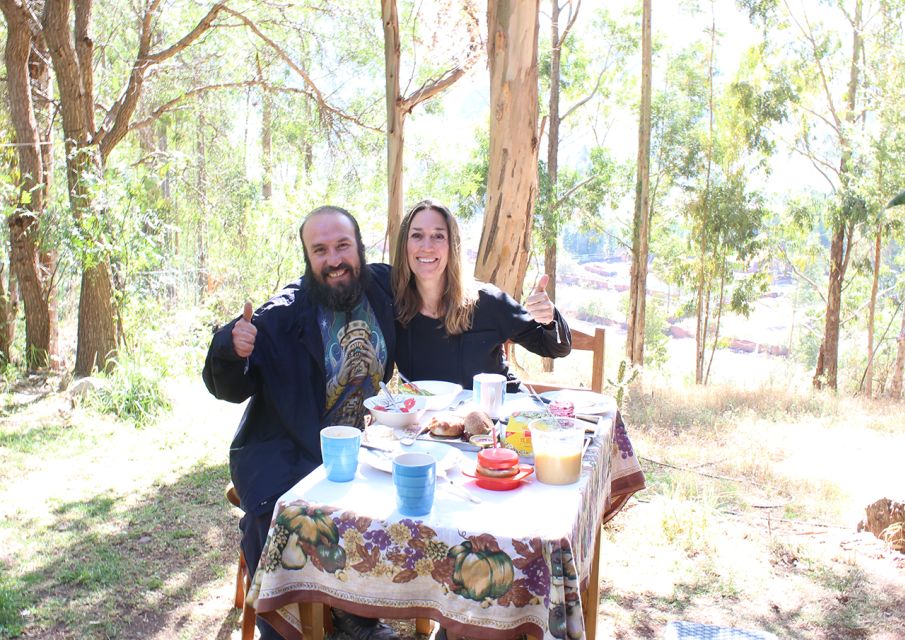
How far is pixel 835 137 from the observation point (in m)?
15.4

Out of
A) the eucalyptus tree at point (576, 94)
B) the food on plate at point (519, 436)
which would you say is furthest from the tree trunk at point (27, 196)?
the eucalyptus tree at point (576, 94)

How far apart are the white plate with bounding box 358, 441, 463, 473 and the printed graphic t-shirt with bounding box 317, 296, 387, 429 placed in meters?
0.60

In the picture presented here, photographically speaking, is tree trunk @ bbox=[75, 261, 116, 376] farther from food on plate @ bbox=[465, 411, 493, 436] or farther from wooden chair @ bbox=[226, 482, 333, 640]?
food on plate @ bbox=[465, 411, 493, 436]

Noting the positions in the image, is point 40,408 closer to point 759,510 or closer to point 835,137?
point 759,510

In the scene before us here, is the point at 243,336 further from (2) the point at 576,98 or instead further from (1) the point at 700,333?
(2) the point at 576,98

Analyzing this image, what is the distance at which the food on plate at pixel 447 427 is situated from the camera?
190cm

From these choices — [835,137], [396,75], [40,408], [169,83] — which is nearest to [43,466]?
[40,408]

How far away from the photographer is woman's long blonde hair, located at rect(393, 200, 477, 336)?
2682mm

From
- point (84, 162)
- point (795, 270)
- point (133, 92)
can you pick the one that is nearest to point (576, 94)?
point (795, 270)

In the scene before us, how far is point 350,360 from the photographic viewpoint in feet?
7.97

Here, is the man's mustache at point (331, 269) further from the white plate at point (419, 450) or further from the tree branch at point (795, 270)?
the tree branch at point (795, 270)

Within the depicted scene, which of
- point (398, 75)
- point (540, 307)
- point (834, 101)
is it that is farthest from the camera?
point (834, 101)

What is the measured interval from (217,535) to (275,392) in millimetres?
1455

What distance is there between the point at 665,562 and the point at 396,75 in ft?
11.5
